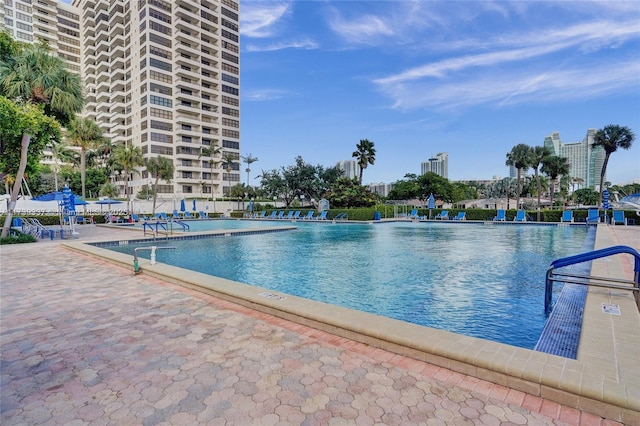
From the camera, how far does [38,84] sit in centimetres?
1351

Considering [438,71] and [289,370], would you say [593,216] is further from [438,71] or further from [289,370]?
[289,370]

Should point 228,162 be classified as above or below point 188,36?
below

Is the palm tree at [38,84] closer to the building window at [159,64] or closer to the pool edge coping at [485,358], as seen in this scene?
the pool edge coping at [485,358]

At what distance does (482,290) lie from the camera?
730 cm

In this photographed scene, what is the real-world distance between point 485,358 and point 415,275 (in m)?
5.74

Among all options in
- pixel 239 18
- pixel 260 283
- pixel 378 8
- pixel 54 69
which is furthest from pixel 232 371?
pixel 239 18

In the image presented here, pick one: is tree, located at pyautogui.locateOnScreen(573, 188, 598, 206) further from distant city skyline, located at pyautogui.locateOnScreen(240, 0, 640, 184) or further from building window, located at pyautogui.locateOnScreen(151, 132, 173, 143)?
building window, located at pyautogui.locateOnScreen(151, 132, 173, 143)

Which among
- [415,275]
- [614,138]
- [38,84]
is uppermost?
[614,138]

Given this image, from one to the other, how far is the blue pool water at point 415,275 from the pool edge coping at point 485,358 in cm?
180

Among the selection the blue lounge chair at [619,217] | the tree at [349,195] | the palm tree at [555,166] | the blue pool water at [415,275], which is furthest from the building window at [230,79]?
the blue lounge chair at [619,217]

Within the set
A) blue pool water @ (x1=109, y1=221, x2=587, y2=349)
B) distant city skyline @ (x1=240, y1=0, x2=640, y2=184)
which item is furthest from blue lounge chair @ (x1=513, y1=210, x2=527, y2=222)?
blue pool water @ (x1=109, y1=221, x2=587, y2=349)

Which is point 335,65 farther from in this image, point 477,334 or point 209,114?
point 209,114

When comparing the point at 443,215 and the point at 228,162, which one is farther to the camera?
the point at 228,162

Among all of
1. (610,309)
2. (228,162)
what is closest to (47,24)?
(228,162)
